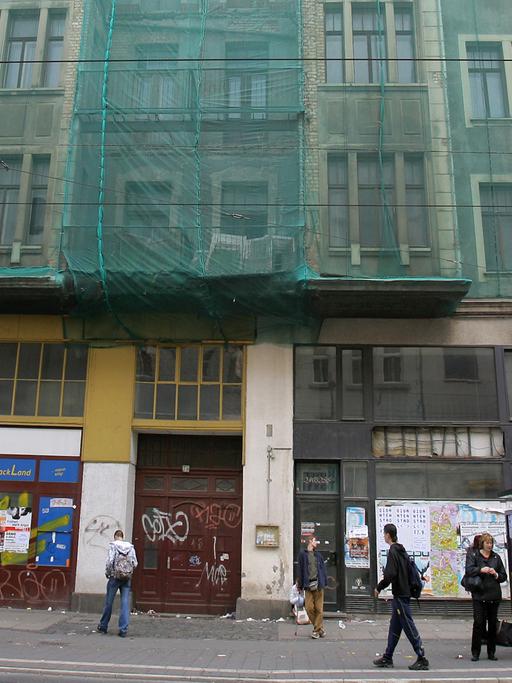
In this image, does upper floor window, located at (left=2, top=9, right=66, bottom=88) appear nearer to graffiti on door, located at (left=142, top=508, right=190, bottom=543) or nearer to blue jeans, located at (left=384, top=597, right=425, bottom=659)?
graffiti on door, located at (left=142, top=508, right=190, bottom=543)

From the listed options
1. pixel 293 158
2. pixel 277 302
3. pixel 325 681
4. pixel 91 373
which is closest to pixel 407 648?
pixel 325 681

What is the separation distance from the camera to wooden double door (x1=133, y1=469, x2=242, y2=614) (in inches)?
553

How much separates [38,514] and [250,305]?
6238mm

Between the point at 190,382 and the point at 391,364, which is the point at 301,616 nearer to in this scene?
the point at 190,382

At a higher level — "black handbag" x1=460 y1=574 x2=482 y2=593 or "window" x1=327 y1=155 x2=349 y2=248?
"window" x1=327 y1=155 x2=349 y2=248

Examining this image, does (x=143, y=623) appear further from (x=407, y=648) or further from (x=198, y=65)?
(x=198, y=65)

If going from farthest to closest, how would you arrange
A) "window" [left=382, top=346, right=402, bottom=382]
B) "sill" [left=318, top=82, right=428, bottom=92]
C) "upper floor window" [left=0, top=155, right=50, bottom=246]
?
"sill" [left=318, top=82, right=428, bottom=92]
"upper floor window" [left=0, top=155, right=50, bottom=246]
"window" [left=382, top=346, right=402, bottom=382]

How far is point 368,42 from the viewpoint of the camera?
616 inches

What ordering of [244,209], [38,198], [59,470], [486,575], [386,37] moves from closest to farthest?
1. [486,575]
2. [59,470]
3. [244,209]
4. [38,198]
5. [386,37]

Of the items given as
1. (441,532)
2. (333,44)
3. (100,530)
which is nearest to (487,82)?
(333,44)

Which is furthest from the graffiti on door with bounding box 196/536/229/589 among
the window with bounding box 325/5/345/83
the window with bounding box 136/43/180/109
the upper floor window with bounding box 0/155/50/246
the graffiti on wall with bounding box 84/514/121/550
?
the window with bounding box 325/5/345/83

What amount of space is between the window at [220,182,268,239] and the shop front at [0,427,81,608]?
18.2ft

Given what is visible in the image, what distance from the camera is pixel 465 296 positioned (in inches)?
559

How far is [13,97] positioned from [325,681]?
13.8 meters
